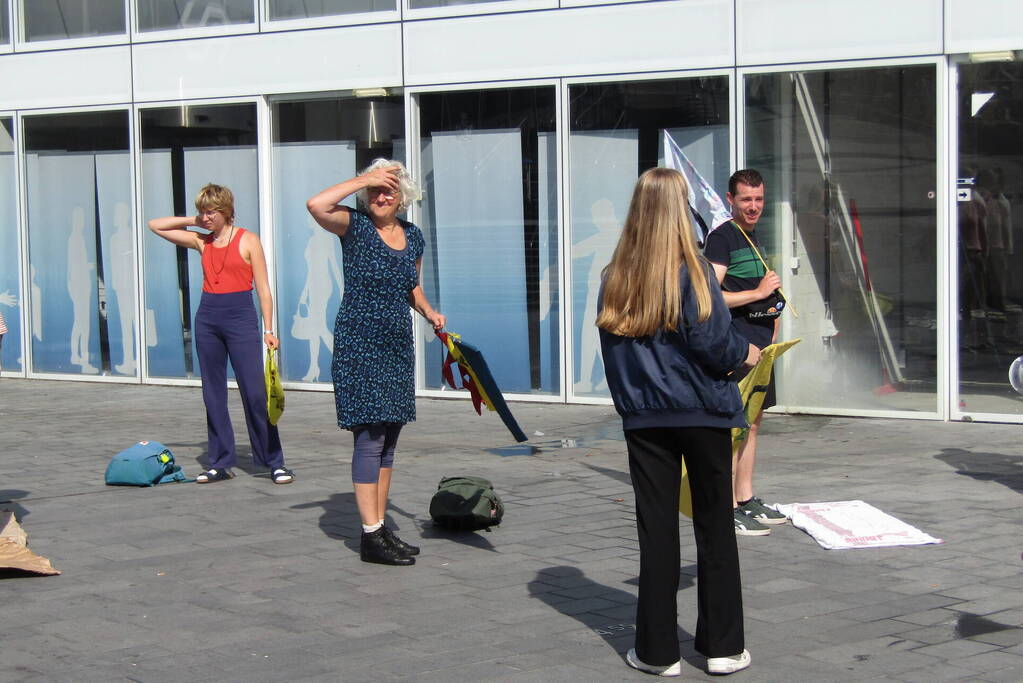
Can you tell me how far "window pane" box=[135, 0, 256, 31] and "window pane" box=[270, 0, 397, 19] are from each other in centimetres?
33

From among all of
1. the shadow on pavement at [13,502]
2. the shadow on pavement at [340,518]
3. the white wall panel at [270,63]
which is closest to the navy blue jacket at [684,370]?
the shadow on pavement at [340,518]

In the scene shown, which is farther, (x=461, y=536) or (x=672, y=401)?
(x=461, y=536)

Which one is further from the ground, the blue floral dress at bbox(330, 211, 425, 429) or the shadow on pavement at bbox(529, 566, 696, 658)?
the blue floral dress at bbox(330, 211, 425, 429)

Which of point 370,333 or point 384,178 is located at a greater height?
point 384,178

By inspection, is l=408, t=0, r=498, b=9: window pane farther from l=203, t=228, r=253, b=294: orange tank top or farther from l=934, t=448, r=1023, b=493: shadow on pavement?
l=934, t=448, r=1023, b=493: shadow on pavement

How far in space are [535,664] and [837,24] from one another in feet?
25.7

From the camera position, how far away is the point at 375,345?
6.65m

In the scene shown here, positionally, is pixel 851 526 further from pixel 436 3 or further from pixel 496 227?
pixel 436 3

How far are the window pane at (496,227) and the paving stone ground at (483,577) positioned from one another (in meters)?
2.90

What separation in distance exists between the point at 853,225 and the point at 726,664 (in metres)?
7.59

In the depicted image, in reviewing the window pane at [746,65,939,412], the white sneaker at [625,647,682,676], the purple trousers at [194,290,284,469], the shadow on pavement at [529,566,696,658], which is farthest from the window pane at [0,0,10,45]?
the white sneaker at [625,647,682,676]

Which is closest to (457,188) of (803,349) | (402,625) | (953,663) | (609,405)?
(609,405)


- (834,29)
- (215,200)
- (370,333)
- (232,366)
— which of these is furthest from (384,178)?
(834,29)

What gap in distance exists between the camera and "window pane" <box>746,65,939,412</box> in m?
11.4
